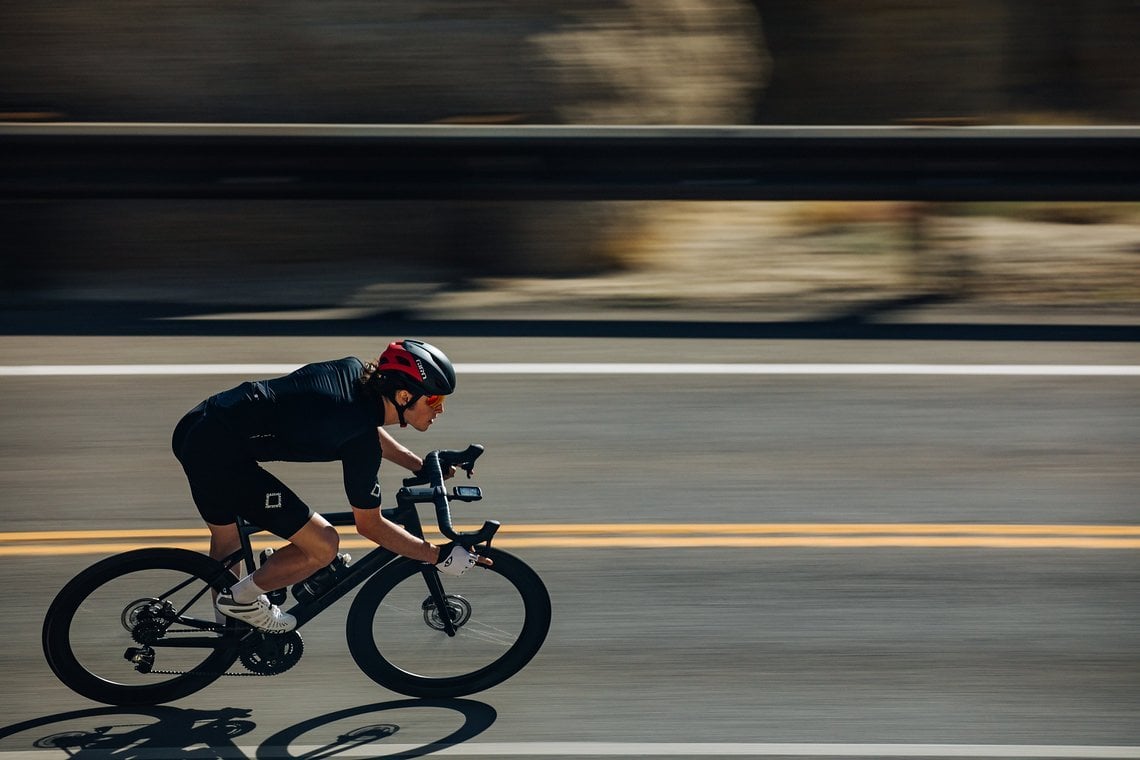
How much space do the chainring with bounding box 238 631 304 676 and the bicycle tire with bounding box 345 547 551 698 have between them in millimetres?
226

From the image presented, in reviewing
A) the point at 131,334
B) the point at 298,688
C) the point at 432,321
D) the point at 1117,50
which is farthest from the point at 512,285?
the point at 1117,50

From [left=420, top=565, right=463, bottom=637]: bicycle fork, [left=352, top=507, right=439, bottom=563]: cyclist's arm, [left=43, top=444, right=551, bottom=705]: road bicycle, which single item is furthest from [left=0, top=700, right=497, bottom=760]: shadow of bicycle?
[left=352, top=507, right=439, bottom=563]: cyclist's arm

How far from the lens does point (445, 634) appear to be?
19.5 ft

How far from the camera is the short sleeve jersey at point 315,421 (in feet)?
17.6

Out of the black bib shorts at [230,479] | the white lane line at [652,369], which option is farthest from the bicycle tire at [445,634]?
the white lane line at [652,369]

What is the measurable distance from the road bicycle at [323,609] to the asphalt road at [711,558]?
122 mm

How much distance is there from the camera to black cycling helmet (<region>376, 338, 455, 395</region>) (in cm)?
536

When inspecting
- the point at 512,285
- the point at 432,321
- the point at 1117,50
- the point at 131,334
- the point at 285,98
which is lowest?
the point at 131,334

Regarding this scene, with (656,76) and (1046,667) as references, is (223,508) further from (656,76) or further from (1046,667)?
(656,76)

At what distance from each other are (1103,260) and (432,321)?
561cm

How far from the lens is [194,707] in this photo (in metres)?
5.85

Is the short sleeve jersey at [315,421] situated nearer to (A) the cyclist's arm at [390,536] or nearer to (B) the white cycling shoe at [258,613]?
(A) the cyclist's arm at [390,536]

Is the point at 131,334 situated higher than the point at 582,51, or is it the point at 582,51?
the point at 582,51

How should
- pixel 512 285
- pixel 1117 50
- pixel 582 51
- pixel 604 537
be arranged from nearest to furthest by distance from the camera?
1. pixel 604 537
2. pixel 512 285
3. pixel 582 51
4. pixel 1117 50
